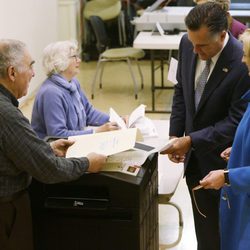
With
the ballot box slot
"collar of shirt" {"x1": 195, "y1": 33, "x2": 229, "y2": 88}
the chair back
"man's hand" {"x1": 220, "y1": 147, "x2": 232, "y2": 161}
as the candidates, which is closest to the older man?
the ballot box slot

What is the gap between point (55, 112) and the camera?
9.46 feet

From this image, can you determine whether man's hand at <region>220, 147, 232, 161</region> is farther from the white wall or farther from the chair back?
the chair back

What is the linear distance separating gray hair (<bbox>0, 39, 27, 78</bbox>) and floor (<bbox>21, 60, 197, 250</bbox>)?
1.73 meters

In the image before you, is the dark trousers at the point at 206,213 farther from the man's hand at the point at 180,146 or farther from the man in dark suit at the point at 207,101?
the man's hand at the point at 180,146

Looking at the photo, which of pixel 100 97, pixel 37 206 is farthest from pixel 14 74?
pixel 100 97

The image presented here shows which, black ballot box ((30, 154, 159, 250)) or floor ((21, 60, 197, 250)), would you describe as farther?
floor ((21, 60, 197, 250))

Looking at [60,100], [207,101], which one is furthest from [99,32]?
[207,101]

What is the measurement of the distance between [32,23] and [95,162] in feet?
15.1

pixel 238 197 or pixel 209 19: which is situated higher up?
pixel 209 19

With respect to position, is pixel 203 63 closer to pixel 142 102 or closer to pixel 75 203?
pixel 75 203

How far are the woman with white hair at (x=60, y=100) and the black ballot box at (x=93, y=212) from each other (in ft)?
2.15

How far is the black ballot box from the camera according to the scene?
205 cm

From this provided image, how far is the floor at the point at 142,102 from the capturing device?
3404mm

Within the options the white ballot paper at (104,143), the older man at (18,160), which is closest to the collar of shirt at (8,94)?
the older man at (18,160)
